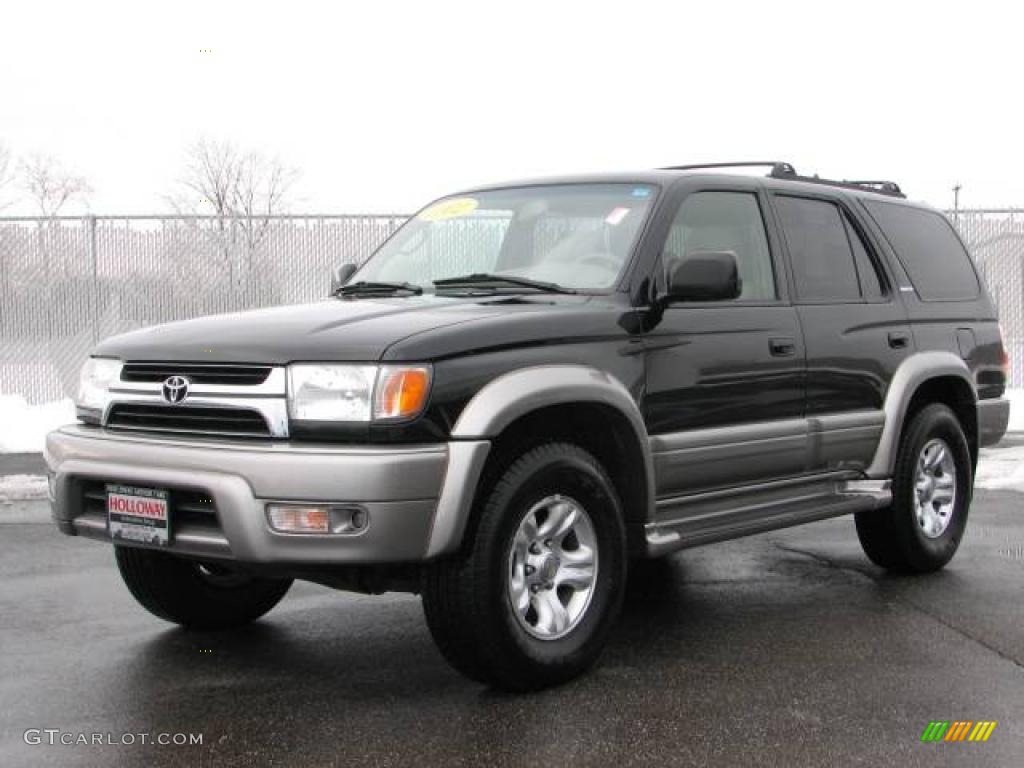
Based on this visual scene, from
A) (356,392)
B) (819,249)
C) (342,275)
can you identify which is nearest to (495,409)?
(356,392)

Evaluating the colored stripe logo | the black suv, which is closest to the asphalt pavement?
the colored stripe logo

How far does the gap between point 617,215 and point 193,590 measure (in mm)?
2313

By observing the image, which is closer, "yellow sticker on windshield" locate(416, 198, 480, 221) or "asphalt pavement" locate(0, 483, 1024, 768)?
"asphalt pavement" locate(0, 483, 1024, 768)

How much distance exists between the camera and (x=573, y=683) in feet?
14.6

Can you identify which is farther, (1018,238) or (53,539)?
(1018,238)

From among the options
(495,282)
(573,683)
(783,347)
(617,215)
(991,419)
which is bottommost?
(573,683)

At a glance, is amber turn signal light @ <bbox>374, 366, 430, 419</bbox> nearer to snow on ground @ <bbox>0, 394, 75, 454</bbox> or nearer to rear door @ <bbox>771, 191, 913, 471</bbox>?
rear door @ <bbox>771, 191, 913, 471</bbox>

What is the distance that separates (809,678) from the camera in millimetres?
4516

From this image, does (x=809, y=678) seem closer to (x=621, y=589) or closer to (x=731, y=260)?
(x=621, y=589)

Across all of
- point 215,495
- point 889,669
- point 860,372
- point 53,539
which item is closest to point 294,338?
point 215,495

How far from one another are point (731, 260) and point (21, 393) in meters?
11.9

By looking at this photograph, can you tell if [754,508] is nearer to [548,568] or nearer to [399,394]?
[548,568]

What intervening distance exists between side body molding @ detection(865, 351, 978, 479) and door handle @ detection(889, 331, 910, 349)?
2.8 inches

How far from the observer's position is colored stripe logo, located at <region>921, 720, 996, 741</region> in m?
3.88
